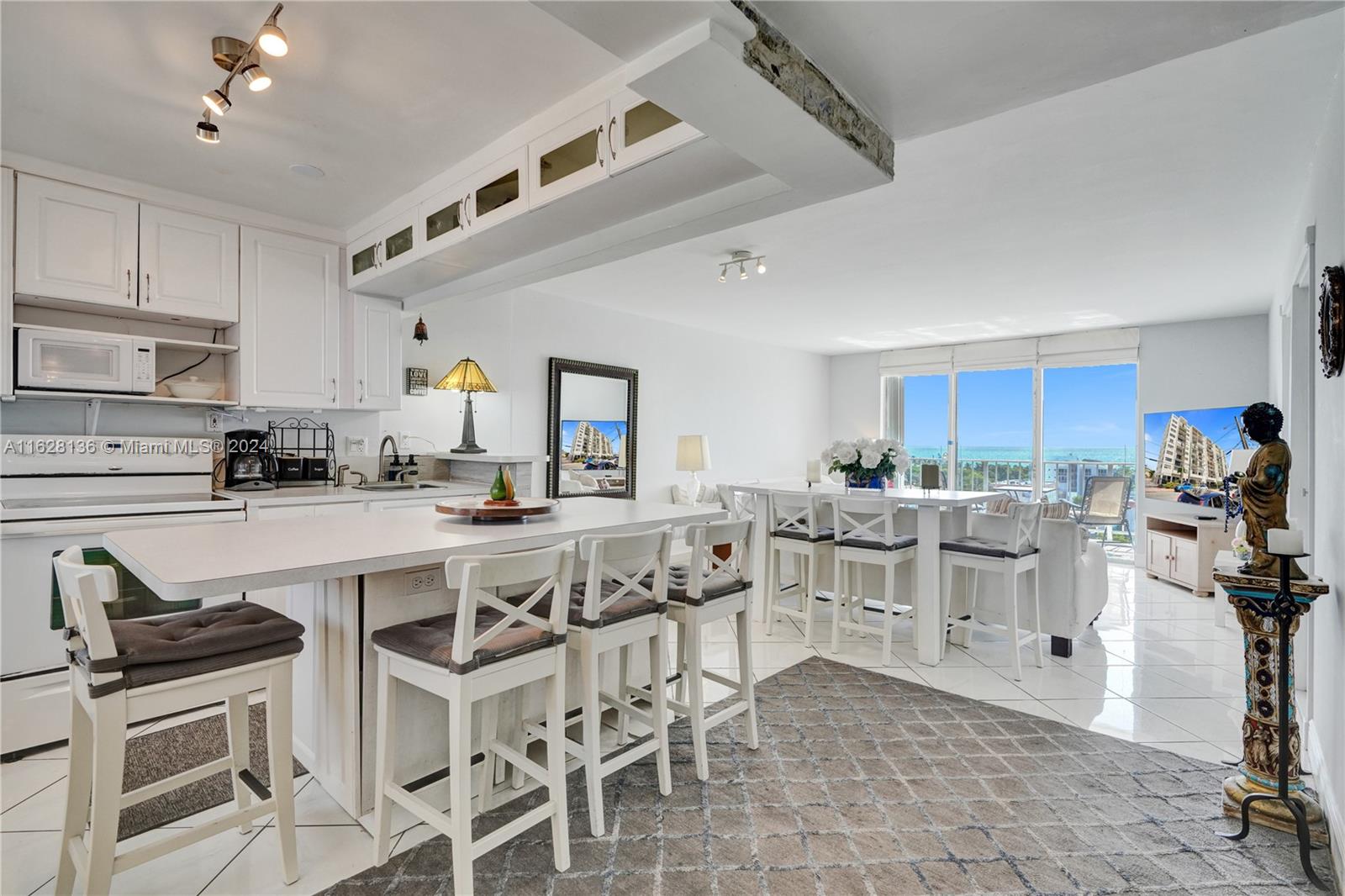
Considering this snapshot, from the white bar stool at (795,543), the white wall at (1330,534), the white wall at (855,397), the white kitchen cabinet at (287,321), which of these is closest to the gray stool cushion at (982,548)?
the white bar stool at (795,543)

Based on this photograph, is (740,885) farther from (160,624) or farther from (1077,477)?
(1077,477)

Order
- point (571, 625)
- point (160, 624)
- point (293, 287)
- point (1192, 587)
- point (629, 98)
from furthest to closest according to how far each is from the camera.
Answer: point (1192, 587)
point (293, 287)
point (629, 98)
point (571, 625)
point (160, 624)

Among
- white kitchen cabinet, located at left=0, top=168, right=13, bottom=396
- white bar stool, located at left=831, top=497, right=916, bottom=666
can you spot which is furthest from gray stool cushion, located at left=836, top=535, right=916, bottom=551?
white kitchen cabinet, located at left=0, top=168, right=13, bottom=396

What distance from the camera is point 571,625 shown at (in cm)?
206

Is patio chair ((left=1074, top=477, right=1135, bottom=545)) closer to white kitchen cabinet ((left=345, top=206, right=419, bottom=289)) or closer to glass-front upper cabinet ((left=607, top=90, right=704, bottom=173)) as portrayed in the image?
glass-front upper cabinet ((left=607, top=90, right=704, bottom=173))

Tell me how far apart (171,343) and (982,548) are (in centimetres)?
444

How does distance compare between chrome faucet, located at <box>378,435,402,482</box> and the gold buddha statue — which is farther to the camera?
chrome faucet, located at <box>378,435,402,482</box>

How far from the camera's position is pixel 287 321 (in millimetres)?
3707

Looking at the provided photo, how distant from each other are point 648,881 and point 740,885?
10.1 inches

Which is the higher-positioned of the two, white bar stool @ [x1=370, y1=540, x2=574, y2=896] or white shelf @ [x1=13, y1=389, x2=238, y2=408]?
white shelf @ [x1=13, y1=389, x2=238, y2=408]

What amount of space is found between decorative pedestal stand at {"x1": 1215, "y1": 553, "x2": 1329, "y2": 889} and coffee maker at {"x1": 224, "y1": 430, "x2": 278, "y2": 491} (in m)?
4.44

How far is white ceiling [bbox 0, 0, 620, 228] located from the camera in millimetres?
1960

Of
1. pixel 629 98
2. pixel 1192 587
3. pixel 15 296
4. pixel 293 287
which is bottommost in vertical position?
pixel 1192 587

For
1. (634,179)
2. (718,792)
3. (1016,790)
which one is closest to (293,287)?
(634,179)
